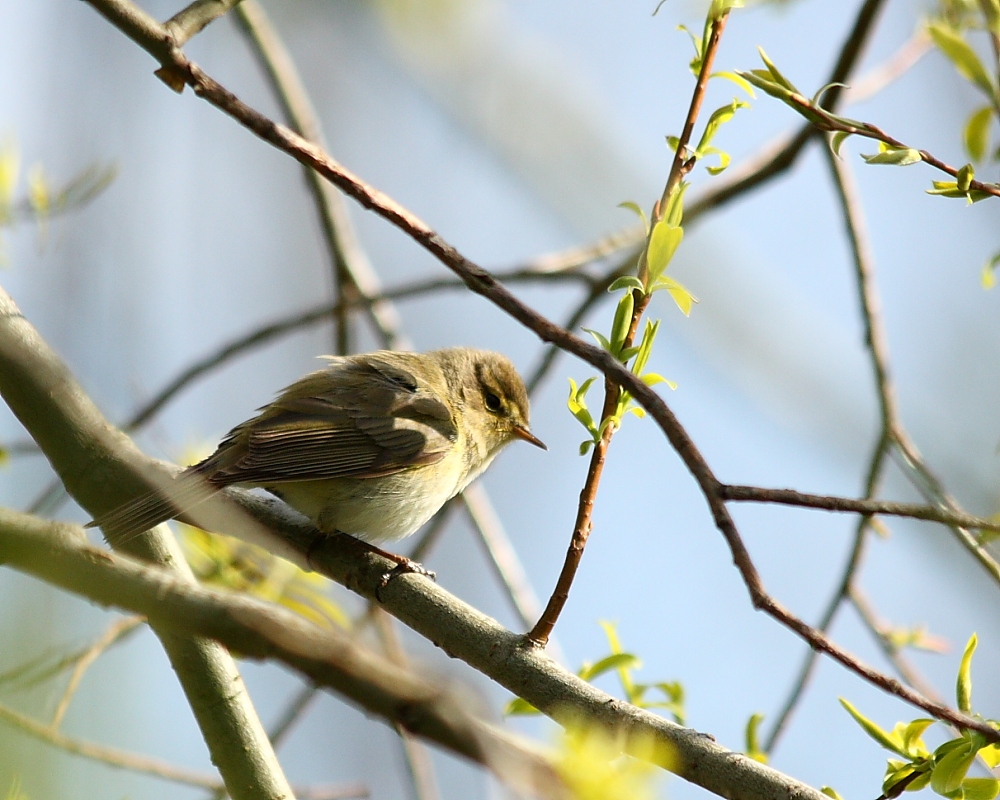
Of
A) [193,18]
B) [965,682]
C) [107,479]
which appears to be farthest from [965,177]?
[107,479]

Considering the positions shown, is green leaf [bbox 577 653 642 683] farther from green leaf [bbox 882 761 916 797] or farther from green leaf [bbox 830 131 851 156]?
green leaf [bbox 830 131 851 156]

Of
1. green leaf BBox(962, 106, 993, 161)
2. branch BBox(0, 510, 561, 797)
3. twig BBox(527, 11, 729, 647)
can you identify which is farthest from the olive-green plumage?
green leaf BBox(962, 106, 993, 161)

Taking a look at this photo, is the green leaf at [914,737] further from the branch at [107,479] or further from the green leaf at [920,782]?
the branch at [107,479]

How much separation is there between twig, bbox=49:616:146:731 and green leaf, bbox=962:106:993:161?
157 cm

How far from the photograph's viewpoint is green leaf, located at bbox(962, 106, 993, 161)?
4.98 feet

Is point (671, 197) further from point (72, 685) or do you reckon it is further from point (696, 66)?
point (72, 685)

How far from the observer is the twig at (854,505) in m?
1.32

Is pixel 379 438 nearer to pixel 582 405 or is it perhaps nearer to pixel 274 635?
pixel 582 405

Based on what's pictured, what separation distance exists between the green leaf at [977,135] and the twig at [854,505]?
0.56 metres

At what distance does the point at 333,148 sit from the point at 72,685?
858 centimetres

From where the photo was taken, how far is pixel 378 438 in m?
4.06

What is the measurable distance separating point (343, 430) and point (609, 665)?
2119 millimetres

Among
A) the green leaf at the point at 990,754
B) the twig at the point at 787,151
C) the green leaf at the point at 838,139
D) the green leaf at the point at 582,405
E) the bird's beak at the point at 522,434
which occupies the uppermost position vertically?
the twig at the point at 787,151

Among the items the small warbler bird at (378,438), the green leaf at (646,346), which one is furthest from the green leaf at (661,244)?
the small warbler bird at (378,438)
